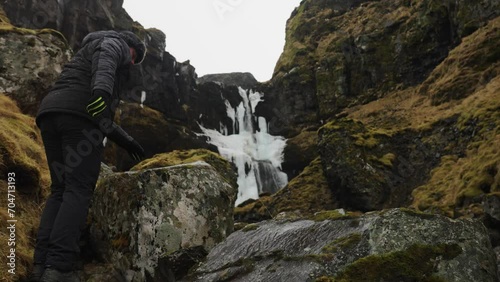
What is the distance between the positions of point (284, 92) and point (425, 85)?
25499 millimetres

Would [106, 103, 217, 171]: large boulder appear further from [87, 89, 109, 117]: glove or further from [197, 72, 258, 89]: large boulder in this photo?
[87, 89, 109, 117]: glove

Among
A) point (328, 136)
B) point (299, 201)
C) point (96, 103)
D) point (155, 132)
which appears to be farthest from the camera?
point (155, 132)

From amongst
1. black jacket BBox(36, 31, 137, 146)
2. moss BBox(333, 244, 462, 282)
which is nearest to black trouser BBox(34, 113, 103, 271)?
black jacket BBox(36, 31, 137, 146)

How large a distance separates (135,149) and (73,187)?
1639 millimetres

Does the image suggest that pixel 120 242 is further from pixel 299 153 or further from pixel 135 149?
pixel 299 153

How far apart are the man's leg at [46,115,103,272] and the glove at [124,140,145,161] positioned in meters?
1.05

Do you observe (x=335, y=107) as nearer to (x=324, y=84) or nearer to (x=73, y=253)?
(x=324, y=84)

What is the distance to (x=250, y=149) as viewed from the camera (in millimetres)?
54219

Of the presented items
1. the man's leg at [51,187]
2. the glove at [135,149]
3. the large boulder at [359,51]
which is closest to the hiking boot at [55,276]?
the man's leg at [51,187]

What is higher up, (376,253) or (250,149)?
(250,149)

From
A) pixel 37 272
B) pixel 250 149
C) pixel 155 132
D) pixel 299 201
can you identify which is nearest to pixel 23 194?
pixel 37 272

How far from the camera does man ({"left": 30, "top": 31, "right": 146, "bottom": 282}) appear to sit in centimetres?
477

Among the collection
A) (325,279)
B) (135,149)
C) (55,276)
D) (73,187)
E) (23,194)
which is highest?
(135,149)

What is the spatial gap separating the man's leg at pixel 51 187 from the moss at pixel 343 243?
3.32m
